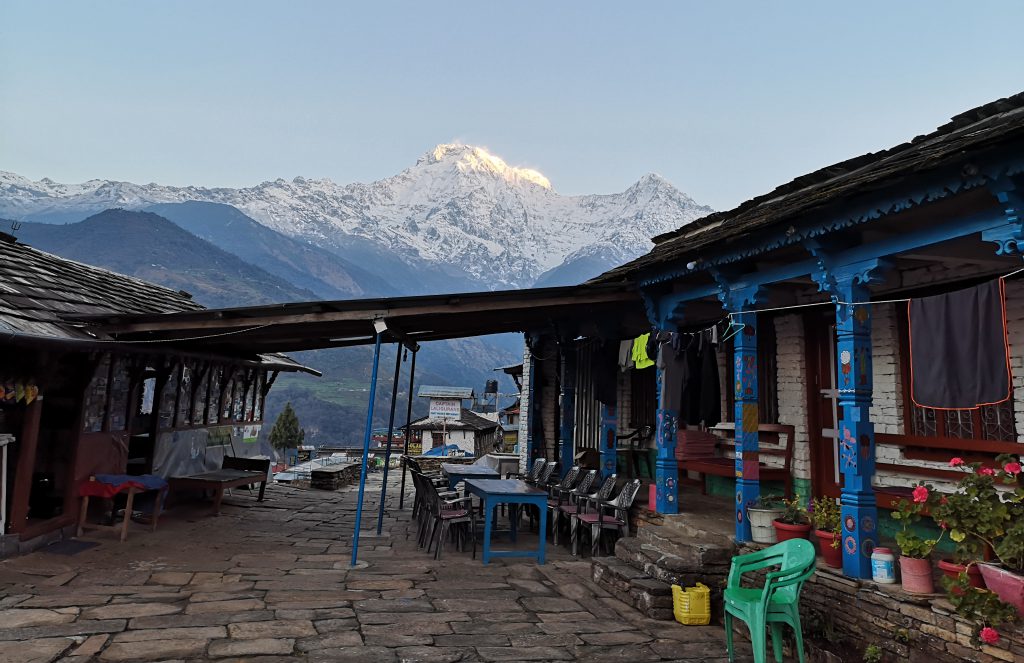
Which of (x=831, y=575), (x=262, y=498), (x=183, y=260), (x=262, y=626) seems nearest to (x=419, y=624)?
(x=262, y=626)

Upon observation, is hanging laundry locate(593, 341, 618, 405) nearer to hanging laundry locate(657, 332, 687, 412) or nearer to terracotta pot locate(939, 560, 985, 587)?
hanging laundry locate(657, 332, 687, 412)

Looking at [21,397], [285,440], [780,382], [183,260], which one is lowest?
[285,440]

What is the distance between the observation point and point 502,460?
15.7 metres

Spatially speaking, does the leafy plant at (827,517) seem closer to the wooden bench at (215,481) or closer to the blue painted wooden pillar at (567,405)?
the blue painted wooden pillar at (567,405)

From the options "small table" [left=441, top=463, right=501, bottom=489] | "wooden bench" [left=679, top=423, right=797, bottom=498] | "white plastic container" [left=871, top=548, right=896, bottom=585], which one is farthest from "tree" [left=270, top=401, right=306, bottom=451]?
"white plastic container" [left=871, top=548, right=896, bottom=585]

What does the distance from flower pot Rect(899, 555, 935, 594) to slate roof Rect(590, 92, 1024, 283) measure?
2785mm

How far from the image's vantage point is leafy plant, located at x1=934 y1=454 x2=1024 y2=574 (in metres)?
3.59

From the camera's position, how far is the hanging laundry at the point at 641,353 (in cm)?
868

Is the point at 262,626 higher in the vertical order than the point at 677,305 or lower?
lower

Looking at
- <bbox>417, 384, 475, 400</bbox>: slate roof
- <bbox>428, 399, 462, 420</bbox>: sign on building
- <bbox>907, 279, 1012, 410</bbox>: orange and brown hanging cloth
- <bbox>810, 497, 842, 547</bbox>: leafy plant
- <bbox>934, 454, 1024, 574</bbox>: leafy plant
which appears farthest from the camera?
<bbox>417, 384, 475, 400</bbox>: slate roof

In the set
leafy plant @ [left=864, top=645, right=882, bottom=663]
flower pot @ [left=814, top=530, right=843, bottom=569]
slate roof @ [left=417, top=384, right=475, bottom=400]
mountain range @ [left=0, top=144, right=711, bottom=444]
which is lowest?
leafy plant @ [left=864, top=645, right=882, bottom=663]

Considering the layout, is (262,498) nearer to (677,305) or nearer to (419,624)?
(419,624)

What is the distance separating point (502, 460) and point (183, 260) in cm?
11771

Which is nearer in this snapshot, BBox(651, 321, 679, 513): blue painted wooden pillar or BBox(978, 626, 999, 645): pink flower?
BBox(978, 626, 999, 645): pink flower
